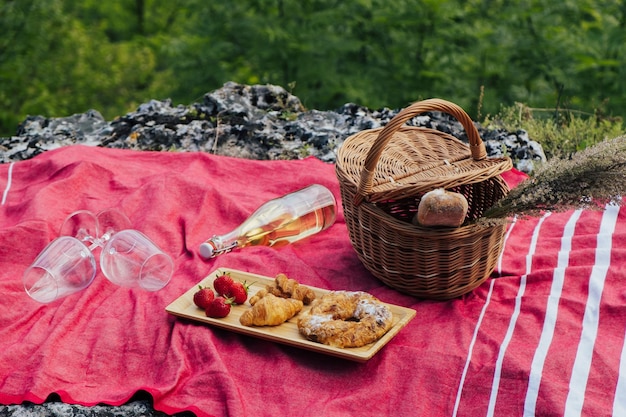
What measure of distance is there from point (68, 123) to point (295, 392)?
3223mm

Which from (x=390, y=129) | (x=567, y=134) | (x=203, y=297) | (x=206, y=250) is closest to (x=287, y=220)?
(x=206, y=250)

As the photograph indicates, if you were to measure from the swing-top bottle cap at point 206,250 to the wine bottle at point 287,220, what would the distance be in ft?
0.48

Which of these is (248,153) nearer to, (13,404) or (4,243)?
(4,243)

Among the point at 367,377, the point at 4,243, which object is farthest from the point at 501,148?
the point at 4,243

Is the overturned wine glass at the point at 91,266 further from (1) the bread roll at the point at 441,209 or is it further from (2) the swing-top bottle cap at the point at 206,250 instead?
(1) the bread roll at the point at 441,209

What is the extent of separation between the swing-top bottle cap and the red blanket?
0.04 metres

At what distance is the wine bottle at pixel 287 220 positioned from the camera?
348cm

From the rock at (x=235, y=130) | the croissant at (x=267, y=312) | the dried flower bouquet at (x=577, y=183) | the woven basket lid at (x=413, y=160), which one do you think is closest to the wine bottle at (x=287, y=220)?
the woven basket lid at (x=413, y=160)

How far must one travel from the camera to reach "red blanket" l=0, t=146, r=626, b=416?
246cm

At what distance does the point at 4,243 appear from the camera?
11.0 feet

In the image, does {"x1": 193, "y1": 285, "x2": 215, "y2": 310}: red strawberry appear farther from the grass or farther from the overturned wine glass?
the grass

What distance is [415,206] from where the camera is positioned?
318 centimetres

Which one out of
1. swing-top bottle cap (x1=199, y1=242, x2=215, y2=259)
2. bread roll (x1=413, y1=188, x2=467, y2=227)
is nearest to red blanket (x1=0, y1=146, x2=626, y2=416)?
swing-top bottle cap (x1=199, y1=242, x2=215, y2=259)

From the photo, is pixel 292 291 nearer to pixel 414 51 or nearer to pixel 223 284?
pixel 223 284
